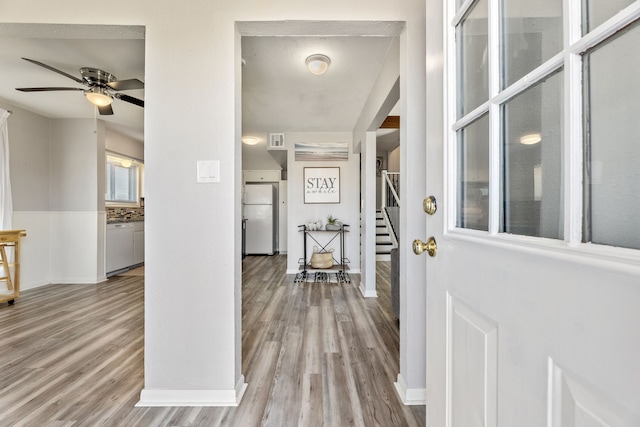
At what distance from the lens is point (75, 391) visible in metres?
1.64

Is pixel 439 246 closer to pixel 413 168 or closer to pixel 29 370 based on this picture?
pixel 413 168

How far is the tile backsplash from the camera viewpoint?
15.1 feet

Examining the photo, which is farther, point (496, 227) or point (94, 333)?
point (94, 333)

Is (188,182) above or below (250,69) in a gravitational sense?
below

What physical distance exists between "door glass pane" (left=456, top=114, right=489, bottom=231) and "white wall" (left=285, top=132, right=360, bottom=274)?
400cm

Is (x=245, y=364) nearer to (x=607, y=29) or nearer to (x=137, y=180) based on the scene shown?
(x=607, y=29)

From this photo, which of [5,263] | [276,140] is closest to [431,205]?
[276,140]

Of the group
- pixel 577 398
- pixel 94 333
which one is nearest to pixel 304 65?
pixel 577 398

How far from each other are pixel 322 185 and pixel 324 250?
3.56 feet

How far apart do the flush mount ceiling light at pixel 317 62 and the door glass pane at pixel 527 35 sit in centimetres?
194

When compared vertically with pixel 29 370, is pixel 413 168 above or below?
above

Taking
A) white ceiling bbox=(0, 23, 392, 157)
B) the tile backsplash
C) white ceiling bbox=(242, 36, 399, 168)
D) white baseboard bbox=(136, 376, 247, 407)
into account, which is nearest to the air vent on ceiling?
white ceiling bbox=(242, 36, 399, 168)

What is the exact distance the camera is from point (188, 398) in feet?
4.97

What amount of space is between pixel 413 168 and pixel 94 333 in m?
2.87
